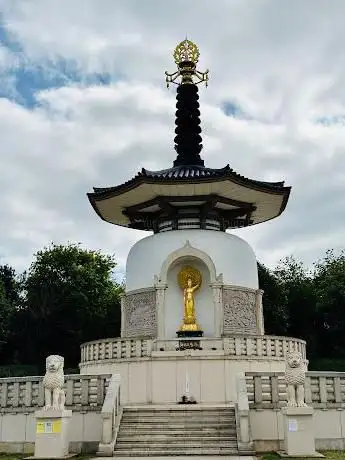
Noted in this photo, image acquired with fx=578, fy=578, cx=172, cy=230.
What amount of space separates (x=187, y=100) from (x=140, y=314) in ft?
38.0

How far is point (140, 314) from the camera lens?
25.1m

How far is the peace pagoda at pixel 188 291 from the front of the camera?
20.0 metres

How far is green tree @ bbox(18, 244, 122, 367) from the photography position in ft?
131

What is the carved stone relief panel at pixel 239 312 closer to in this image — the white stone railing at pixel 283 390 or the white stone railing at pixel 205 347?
the white stone railing at pixel 205 347

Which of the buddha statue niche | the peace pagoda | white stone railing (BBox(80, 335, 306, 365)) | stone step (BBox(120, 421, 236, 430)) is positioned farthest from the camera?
the buddha statue niche

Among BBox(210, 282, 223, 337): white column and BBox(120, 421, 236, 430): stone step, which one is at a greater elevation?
BBox(210, 282, 223, 337): white column

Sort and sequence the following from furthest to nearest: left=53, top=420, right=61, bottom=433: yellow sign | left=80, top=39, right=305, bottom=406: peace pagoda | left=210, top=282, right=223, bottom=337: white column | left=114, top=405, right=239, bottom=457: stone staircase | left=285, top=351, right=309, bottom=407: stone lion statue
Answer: left=210, top=282, right=223, bottom=337: white column < left=80, top=39, right=305, bottom=406: peace pagoda < left=53, top=420, right=61, bottom=433: yellow sign < left=285, top=351, right=309, bottom=407: stone lion statue < left=114, top=405, right=239, bottom=457: stone staircase

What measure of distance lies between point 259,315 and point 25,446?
12.3 metres

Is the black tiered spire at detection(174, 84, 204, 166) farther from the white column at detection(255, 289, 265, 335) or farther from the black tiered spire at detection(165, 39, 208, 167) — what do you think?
the white column at detection(255, 289, 265, 335)

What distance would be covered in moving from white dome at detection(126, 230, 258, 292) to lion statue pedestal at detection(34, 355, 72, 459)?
1006cm

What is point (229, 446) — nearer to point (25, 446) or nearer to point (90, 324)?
point (25, 446)

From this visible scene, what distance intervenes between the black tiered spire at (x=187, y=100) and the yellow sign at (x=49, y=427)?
17051mm

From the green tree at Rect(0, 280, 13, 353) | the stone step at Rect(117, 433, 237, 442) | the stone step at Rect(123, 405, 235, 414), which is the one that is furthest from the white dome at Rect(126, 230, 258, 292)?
the green tree at Rect(0, 280, 13, 353)

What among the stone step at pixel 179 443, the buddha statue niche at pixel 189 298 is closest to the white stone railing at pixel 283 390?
the stone step at pixel 179 443
